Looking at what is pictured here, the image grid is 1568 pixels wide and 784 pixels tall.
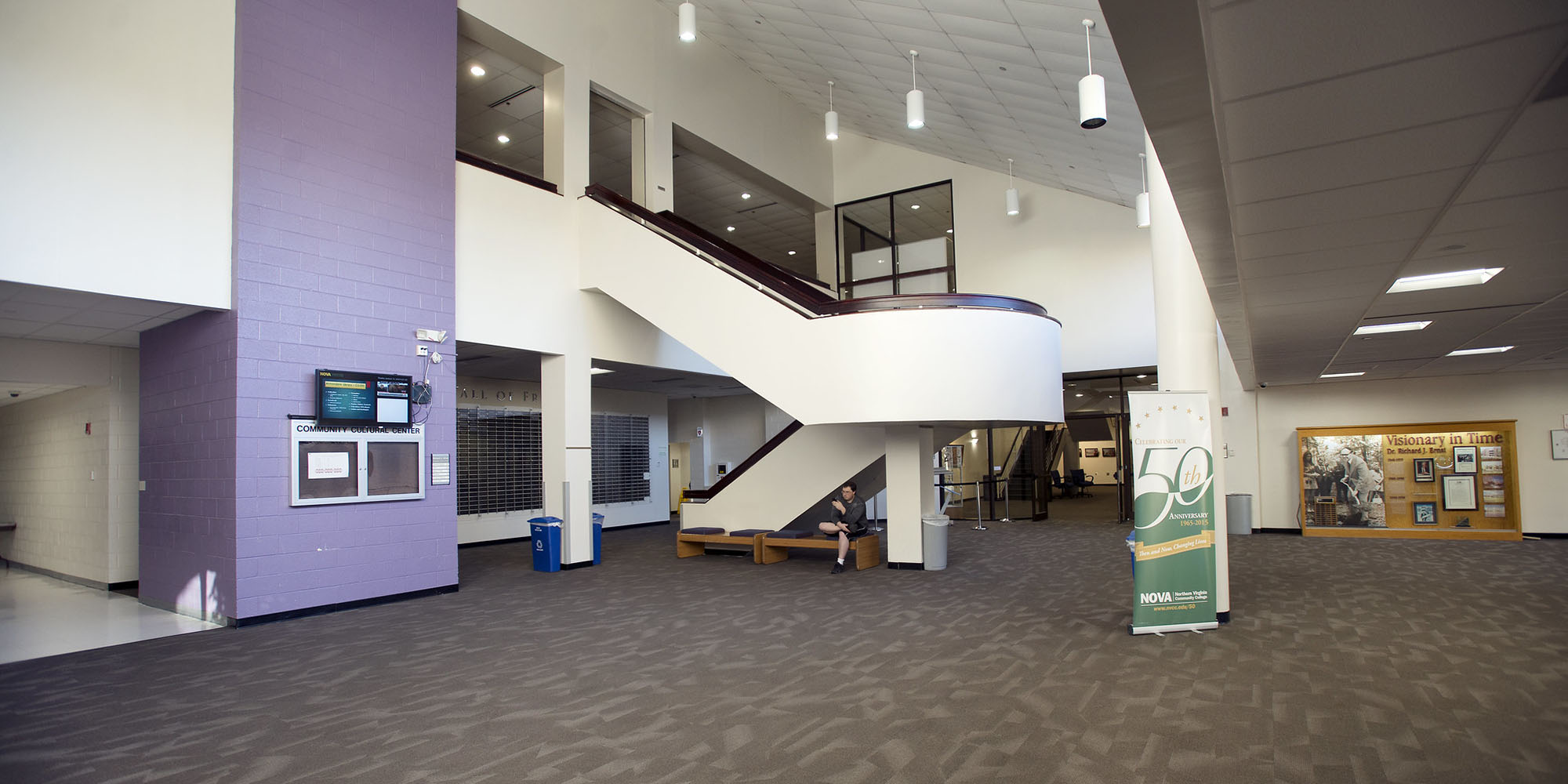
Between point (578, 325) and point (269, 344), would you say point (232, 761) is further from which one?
point (578, 325)

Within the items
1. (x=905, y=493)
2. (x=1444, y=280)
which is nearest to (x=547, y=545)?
(x=905, y=493)

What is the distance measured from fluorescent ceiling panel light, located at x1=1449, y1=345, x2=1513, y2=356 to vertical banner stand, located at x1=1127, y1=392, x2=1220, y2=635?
17.3 ft

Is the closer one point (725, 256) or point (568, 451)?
point (725, 256)

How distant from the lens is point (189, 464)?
7590 mm

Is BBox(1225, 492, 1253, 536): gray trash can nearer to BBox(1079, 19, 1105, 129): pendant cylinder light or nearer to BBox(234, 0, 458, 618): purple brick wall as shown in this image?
BBox(1079, 19, 1105, 129): pendant cylinder light

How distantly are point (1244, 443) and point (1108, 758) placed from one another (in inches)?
461

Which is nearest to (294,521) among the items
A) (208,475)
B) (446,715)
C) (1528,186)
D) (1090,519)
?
(208,475)

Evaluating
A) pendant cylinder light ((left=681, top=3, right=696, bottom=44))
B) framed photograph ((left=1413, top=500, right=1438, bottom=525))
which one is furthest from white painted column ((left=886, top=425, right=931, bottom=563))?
framed photograph ((left=1413, top=500, right=1438, bottom=525))

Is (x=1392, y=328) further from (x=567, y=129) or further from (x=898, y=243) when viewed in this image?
(x=898, y=243)

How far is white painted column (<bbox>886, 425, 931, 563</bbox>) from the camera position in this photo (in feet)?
31.2

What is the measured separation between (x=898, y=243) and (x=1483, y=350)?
352 inches

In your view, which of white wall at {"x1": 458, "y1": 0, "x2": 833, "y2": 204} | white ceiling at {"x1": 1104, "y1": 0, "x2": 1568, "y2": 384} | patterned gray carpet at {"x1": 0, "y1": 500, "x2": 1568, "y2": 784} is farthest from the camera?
white wall at {"x1": 458, "y1": 0, "x2": 833, "y2": 204}

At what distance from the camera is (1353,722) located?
4.08 m

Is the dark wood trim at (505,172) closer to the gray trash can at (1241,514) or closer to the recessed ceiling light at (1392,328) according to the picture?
the recessed ceiling light at (1392,328)
